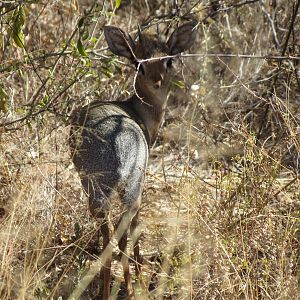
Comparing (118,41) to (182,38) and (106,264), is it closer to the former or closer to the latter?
(182,38)

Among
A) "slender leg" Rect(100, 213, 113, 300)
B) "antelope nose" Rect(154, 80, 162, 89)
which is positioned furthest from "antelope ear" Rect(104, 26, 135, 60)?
"slender leg" Rect(100, 213, 113, 300)

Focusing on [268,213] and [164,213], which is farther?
[164,213]

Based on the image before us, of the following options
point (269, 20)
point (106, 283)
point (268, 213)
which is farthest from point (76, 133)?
point (269, 20)

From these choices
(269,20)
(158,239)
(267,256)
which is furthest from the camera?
(269,20)

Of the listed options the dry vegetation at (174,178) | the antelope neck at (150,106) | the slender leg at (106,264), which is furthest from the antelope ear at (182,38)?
the slender leg at (106,264)

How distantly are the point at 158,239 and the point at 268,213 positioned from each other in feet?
3.40

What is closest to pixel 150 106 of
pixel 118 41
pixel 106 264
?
pixel 118 41

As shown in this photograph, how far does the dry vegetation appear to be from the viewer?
3928 millimetres

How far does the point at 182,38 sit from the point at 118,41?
1.53 feet

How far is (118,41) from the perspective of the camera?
5258mm

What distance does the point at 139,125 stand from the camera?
496 cm

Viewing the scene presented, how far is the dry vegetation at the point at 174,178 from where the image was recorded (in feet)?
12.9

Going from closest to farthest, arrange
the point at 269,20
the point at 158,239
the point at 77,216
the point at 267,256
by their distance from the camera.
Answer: the point at 267,256
the point at 77,216
the point at 158,239
the point at 269,20

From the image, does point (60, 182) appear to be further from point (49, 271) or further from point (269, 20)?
point (269, 20)
